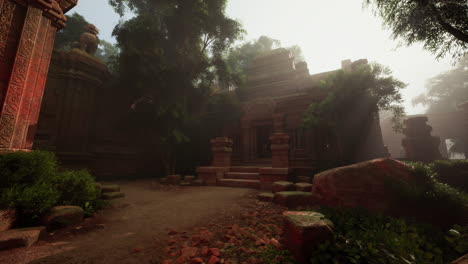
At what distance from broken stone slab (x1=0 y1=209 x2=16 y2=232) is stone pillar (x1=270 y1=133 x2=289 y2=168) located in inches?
257

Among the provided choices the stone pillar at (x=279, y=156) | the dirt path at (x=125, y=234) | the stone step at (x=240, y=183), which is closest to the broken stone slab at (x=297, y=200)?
the dirt path at (x=125, y=234)

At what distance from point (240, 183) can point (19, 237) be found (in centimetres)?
541

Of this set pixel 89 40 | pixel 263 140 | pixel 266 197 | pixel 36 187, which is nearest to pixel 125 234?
pixel 36 187

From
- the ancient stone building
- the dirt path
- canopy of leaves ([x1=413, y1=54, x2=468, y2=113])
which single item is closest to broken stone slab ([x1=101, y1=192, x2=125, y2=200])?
the dirt path

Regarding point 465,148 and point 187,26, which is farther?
point 465,148

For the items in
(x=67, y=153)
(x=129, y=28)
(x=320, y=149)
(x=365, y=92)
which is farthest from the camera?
(x=320, y=149)

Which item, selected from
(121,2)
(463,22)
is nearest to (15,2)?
(463,22)

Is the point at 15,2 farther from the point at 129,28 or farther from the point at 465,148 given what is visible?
the point at 465,148

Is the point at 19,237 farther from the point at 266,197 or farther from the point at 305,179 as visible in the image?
the point at 305,179

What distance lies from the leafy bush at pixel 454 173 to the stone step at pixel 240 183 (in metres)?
8.21

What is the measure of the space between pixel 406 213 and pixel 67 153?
11068mm

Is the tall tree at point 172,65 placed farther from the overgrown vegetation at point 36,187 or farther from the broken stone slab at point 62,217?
the broken stone slab at point 62,217

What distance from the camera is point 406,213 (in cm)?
336

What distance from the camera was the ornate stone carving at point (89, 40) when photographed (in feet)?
29.8
